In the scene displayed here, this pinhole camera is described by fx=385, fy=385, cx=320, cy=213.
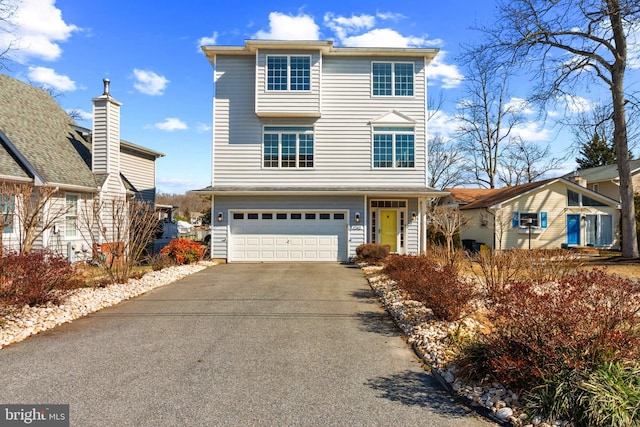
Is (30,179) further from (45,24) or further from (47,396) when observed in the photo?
(47,396)

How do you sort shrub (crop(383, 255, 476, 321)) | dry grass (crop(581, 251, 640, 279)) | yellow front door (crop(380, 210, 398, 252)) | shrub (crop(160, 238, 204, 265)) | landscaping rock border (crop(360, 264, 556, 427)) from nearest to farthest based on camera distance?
landscaping rock border (crop(360, 264, 556, 427)), shrub (crop(383, 255, 476, 321)), dry grass (crop(581, 251, 640, 279)), shrub (crop(160, 238, 204, 265)), yellow front door (crop(380, 210, 398, 252))

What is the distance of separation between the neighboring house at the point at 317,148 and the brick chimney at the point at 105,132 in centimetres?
392

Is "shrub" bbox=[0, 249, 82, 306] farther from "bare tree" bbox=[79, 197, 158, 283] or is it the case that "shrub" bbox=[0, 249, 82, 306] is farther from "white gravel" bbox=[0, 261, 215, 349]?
"bare tree" bbox=[79, 197, 158, 283]

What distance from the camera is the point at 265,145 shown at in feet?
53.4

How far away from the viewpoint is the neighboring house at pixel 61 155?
1225 cm

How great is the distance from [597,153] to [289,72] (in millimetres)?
35699

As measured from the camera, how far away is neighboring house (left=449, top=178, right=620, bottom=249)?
21.0 metres

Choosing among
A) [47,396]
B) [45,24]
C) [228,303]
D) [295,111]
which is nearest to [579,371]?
[47,396]

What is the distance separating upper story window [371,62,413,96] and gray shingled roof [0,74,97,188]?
476 inches

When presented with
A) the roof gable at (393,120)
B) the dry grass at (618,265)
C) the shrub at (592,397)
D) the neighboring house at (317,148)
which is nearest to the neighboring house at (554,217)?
the dry grass at (618,265)

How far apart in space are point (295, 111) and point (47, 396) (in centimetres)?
1339

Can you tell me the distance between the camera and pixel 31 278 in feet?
22.0

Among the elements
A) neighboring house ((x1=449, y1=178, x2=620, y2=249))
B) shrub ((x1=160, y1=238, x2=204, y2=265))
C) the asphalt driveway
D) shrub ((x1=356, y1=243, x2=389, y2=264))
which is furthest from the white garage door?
neighboring house ((x1=449, y1=178, x2=620, y2=249))

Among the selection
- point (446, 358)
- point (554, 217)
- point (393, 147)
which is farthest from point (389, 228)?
point (446, 358)
